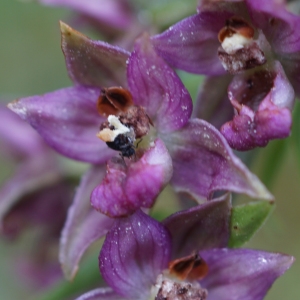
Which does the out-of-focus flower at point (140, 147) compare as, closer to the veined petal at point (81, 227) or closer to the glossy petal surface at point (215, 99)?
the veined petal at point (81, 227)

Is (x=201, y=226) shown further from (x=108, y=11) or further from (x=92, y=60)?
(x=108, y=11)

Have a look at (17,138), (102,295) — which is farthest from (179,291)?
(17,138)

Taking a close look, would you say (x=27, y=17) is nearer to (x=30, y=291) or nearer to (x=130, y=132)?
(x=30, y=291)

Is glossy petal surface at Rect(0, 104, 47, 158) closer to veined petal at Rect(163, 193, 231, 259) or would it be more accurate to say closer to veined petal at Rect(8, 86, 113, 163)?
veined petal at Rect(8, 86, 113, 163)

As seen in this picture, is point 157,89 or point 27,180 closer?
point 157,89

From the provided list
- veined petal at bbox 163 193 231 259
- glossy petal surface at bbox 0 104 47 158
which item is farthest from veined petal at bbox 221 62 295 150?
glossy petal surface at bbox 0 104 47 158

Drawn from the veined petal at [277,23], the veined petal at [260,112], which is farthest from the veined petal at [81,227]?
the veined petal at [277,23]

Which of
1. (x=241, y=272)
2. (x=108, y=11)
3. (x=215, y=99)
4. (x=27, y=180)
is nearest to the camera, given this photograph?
(x=241, y=272)

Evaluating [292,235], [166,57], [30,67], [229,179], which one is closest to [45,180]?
[166,57]
